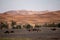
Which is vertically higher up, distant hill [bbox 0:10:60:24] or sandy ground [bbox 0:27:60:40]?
distant hill [bbox 0:10:60:24]

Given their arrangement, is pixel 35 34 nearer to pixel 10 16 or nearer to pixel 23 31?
pixel 23 31

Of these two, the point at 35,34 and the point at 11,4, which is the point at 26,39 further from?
the point at 11,4

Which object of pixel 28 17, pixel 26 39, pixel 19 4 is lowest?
pixel 26 39

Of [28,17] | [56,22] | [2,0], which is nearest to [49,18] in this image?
[56,22]

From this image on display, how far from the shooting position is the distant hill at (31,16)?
6.75 feet

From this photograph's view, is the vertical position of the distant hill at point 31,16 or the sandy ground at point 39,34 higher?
the distant hill at point 31,16

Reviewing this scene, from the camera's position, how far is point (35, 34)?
2.04m

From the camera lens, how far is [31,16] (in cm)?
209

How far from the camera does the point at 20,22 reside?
208cm

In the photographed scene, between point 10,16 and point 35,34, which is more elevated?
point 10,16

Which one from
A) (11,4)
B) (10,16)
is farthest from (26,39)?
(11,4)

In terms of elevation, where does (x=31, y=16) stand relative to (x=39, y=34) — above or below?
above

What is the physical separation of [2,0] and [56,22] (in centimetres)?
87

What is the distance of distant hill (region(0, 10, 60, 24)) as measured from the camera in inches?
81.0
